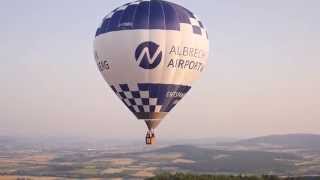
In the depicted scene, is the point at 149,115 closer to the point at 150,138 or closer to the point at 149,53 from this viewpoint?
the point at 150,138

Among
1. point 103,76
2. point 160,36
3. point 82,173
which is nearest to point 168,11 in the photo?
point 160,36

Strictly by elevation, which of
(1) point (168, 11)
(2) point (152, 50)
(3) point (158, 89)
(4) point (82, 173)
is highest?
(1) point (168, 11)

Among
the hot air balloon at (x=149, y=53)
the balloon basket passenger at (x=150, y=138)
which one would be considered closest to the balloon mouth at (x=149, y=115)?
the hot air balloon at (x=149, y=53)

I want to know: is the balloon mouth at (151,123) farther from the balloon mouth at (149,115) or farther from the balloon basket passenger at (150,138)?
the balloon basket passenger at (150,138)

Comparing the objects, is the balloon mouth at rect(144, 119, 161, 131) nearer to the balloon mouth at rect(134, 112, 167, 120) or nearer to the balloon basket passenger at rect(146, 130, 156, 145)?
the balloon mouth at rect(134, 112, 167, 120)

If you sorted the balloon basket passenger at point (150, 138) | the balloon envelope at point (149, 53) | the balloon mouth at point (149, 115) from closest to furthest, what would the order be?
the balloon basket passenger at point (150, 138), the balloon envelope at point (149, 53), the balloon mouth at point (149, 115)

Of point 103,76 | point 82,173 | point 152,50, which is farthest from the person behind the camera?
point 82,173

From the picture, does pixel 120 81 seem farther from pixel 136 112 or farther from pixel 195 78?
pixel 195 78

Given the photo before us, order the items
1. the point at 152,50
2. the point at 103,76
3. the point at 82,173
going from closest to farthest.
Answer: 1. the point at 152,50
2. the point at 103,76
3. the point at 82,173
